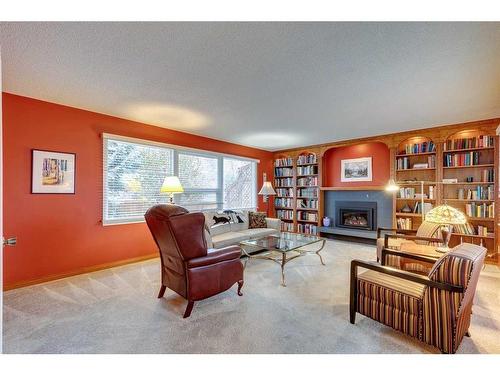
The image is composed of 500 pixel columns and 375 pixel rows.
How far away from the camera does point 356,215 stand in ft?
17.9

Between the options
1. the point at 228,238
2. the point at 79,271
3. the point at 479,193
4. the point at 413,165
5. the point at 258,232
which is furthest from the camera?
the point at 413,165

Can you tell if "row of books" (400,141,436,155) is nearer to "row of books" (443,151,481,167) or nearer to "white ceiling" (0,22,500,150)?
"row of books" (443,151,481,167)

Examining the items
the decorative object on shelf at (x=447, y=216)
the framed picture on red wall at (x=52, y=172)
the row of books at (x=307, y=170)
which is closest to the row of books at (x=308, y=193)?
the row of books at (x=307, y=170)

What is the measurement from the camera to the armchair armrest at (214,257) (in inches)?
87.8

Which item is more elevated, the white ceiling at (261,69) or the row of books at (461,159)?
the white ceiling at (261,69)

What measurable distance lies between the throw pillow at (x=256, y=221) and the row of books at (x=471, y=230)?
129 inches

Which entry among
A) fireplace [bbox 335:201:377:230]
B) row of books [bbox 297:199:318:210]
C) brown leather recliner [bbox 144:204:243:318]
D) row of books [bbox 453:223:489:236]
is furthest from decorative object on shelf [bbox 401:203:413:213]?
brown leather recliner [bbox 144:204:243:318]

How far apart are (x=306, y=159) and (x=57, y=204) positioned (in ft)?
16.4

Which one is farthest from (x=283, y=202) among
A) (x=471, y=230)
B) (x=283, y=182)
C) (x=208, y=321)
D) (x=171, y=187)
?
(x=208, y=321)

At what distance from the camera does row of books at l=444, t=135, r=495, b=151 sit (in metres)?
3.81

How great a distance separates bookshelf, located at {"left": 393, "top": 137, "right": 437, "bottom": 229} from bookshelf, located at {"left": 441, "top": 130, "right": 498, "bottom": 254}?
0.67ft

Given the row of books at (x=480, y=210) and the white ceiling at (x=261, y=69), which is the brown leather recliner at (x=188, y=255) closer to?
the white ceiling at (x=261, y=69)

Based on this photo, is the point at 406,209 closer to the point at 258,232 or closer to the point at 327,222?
the point at 327,222

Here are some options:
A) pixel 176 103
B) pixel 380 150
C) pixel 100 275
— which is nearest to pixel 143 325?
pixel 100 275
